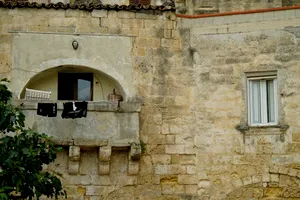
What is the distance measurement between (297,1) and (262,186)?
4.48 meters

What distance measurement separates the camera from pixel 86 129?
2088cm

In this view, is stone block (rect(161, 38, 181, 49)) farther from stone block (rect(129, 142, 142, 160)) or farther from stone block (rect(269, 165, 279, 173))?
stone block (rect(269, 165, 279, 173))

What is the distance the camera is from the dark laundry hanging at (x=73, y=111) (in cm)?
2081

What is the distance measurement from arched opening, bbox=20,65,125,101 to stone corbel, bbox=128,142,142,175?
1570 mm

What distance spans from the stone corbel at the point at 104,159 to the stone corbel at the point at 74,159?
0.51 m

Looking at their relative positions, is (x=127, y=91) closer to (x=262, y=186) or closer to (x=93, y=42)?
(x=93, y=42)

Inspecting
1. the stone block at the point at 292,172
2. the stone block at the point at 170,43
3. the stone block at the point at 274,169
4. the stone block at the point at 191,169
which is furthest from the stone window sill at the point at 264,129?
the stone block at the point at 170,43

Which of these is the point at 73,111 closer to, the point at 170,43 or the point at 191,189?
the point at 170,43

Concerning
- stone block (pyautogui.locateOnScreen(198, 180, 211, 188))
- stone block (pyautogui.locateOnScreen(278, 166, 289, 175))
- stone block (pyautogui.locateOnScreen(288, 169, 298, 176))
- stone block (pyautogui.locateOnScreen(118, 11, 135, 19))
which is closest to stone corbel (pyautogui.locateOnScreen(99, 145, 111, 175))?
stone block (pyautogui.locateOnScreen(198, 180, 211, 188))

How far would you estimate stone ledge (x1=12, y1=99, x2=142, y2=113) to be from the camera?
2084cm

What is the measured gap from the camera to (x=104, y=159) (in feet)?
68.3

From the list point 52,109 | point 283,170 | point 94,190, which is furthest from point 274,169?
point 52,109

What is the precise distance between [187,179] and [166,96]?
6.50 ft

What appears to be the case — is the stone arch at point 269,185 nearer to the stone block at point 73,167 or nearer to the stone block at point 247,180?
the stone block at point 247,180
